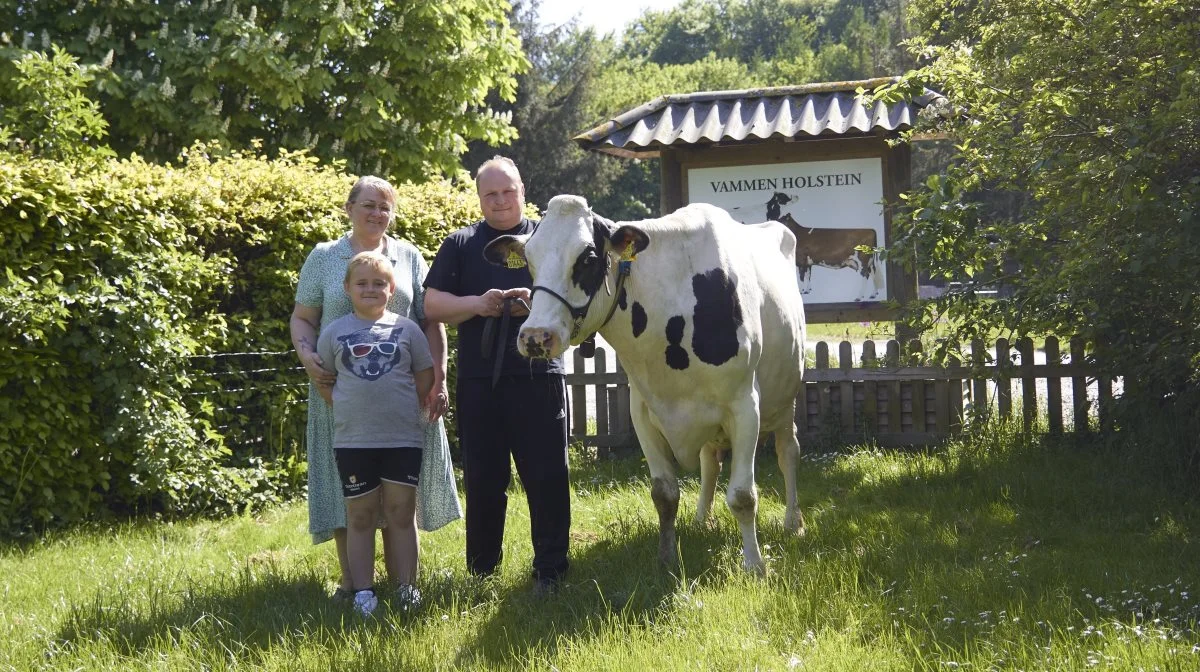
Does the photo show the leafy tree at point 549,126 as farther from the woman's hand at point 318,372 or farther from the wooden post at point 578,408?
the woman's hand at point 318,372

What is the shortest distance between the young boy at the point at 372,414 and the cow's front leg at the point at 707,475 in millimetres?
2085

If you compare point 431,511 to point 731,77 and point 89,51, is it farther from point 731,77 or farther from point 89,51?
point 731,77

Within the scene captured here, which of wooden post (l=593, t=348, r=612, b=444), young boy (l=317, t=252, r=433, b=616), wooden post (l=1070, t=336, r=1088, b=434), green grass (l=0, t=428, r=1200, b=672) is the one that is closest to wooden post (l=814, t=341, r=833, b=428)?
wooden post (l=593, t=348, r=612, b=444)

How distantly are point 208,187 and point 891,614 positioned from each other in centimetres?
537

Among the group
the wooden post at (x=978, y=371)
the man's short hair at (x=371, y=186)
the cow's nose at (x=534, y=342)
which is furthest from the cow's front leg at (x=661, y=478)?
the wooden post at (x=978, y=371)

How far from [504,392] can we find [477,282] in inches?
21.0

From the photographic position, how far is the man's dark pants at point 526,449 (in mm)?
5250

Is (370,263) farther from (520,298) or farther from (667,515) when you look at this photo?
(667,515)

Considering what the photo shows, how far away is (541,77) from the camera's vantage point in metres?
38.8

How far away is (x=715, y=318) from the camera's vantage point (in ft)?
17.7

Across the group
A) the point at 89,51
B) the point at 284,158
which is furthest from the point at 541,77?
the point at 284,158

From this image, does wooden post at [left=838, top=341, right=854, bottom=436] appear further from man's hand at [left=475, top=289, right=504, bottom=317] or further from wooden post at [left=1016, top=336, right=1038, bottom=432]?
man's hand at [left=475, top=289, right=504, bottom=317]

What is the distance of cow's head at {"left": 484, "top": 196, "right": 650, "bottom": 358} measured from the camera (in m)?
4.63

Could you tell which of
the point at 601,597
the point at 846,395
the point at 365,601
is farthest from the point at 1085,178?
the point at 365,601
